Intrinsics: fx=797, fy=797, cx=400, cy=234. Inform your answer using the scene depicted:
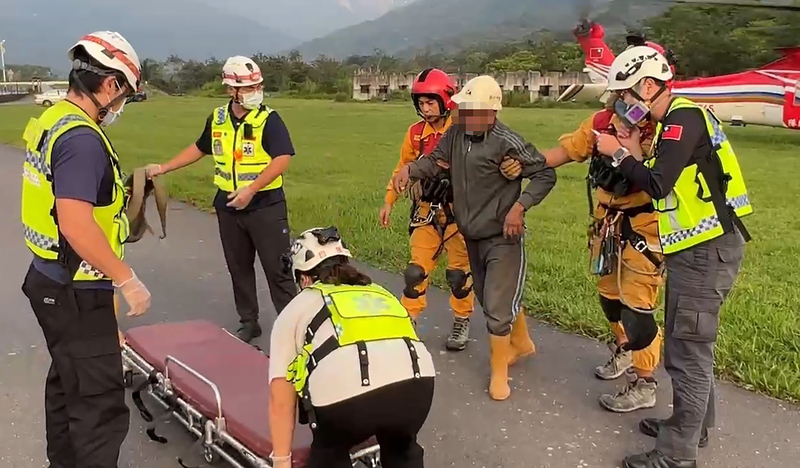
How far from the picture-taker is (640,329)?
439 centimetres

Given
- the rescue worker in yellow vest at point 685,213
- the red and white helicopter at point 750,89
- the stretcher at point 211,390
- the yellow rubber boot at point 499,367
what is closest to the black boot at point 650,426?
the rescue worker in yellow vest at point 685,213

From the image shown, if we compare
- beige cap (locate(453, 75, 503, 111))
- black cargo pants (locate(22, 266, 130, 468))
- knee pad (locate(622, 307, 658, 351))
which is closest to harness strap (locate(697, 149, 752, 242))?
knee pad (locate(622, 307, 658, 351))

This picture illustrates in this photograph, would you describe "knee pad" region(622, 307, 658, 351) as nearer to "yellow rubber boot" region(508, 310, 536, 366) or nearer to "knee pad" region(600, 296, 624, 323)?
"knee pad" region(600, 296, 624, 323)

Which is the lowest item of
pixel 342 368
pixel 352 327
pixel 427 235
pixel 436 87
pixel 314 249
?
pixel 427 235

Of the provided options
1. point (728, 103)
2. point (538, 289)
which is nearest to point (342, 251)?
point (538, 289)

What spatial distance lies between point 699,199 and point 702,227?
0.13 m

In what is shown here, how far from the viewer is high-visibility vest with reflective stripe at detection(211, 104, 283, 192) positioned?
18.0 ft

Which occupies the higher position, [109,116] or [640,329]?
[109,116]

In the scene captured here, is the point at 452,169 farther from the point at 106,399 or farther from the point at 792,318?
the point at 792,318

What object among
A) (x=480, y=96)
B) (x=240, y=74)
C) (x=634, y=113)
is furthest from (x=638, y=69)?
(x=240, y=74)

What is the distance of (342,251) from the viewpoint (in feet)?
10.6

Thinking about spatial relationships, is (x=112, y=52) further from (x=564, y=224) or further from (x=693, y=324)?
(x=564, y=224)

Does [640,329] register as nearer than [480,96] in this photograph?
Yes

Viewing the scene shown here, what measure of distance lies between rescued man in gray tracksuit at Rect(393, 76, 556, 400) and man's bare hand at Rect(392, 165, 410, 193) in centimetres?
28
